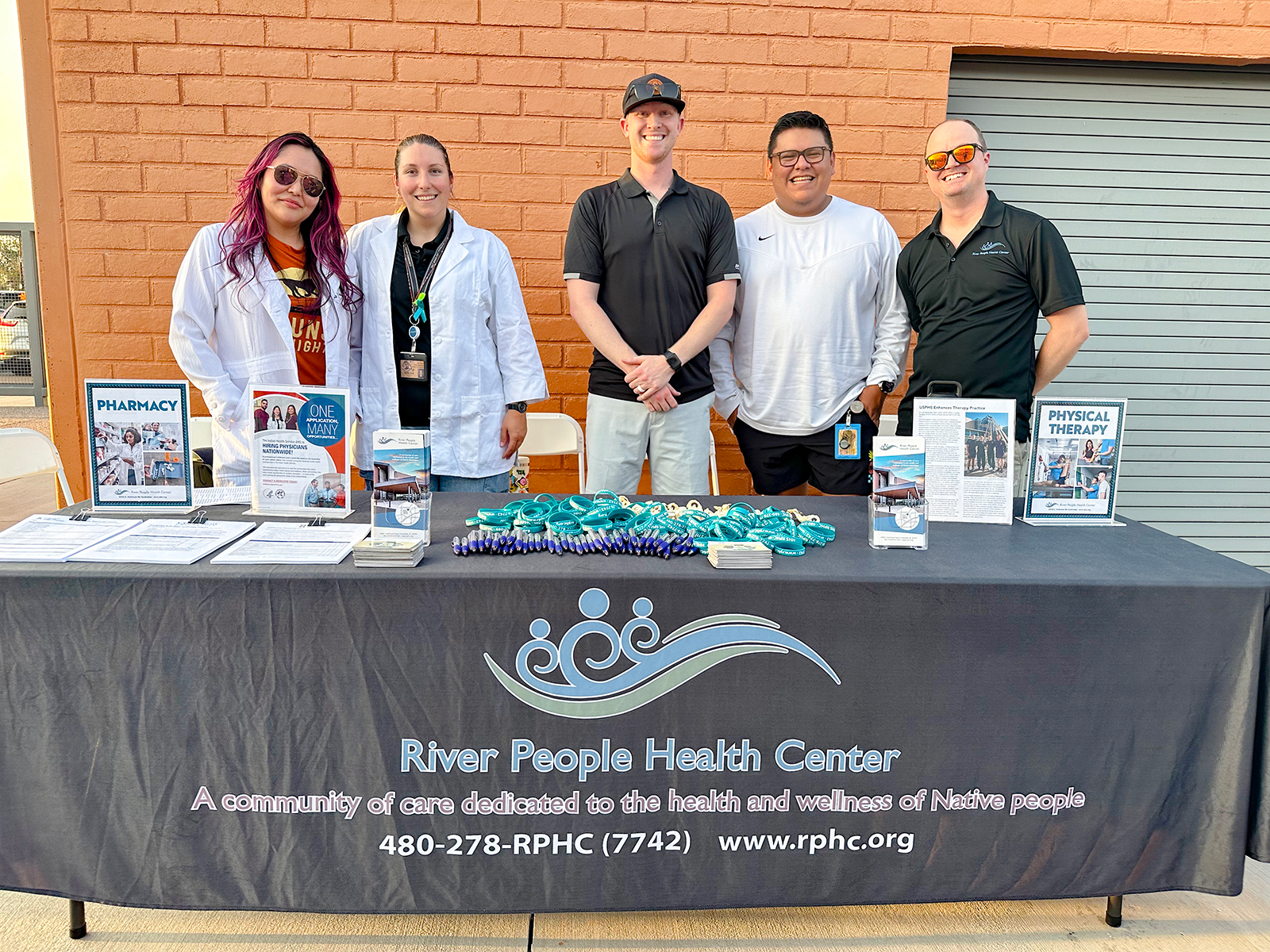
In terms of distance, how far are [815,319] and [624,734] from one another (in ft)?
6.05

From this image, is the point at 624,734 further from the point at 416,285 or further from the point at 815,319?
the point at 815,319

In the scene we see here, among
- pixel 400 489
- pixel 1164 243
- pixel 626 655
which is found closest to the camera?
pixel 626 655

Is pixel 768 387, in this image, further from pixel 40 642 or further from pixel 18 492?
pixel 18 492

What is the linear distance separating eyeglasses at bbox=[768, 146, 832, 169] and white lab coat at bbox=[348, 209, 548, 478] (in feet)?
3.60

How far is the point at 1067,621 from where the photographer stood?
169 centimetres

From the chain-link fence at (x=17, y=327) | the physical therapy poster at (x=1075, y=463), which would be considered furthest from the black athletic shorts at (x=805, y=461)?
the chain-link fence at (x=17, y=327)

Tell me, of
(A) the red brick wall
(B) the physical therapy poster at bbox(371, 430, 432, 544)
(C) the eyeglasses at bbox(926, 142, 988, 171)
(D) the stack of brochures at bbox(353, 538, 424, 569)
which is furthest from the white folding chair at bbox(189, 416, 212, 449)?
(C) the eyeglasses at bbox(926, 142, 988, 171)

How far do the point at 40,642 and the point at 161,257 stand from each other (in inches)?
96.4

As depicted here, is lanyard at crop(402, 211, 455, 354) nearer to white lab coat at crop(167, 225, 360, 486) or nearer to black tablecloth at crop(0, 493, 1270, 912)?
white lab coat at crop(167, 225, 360, 486)

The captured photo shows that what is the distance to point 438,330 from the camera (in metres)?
2.70

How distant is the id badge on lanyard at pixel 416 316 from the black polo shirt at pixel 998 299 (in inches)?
68.5

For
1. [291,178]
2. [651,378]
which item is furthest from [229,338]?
[651,378]

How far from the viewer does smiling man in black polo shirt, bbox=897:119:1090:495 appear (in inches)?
105

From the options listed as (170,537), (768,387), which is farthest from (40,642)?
(768,387)
